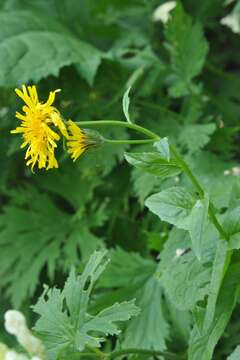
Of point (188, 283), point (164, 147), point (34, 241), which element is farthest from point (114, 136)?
point (164, 147)

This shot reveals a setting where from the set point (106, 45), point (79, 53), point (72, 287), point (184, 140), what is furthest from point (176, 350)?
point (106, 45)

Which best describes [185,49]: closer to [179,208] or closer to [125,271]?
[125,271]

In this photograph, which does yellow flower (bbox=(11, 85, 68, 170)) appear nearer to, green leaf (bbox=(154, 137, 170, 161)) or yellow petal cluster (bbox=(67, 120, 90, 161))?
yellow petal cluster (bbox=(67, 120, 90, 161))

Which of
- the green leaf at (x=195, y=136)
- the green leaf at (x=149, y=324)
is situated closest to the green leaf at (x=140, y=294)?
the green leaf at (x=149, y=324)

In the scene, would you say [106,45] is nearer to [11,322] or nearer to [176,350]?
[176,350]

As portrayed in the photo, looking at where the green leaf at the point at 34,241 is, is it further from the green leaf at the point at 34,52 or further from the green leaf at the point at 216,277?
the green leaf at the point at 216,277

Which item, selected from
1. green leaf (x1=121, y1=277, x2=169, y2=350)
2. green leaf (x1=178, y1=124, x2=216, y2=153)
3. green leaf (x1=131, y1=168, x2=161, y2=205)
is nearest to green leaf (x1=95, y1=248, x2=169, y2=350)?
green leaf (x1=121, y1=277, x2=169, y2=350)
